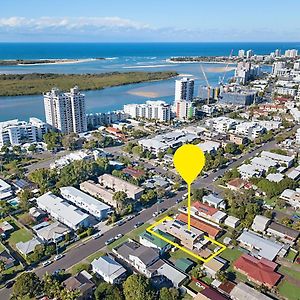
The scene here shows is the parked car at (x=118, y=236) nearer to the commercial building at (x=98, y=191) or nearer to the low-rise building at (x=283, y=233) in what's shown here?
the commercial building at (x=98, y=191)

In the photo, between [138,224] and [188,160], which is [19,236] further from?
[188,160]

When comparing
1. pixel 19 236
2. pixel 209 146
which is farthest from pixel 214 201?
pixel 19 236

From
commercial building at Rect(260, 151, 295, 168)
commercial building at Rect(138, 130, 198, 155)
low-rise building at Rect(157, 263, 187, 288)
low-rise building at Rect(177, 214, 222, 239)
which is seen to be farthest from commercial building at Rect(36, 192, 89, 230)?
commercial building at Rect(260, 151, 295, 168)

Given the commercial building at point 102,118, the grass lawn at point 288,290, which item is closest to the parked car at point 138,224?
the grass lawn at point 288,290

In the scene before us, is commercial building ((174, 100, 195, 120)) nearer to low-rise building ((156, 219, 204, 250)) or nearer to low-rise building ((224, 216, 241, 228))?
low-rise building ((224, 216, 241, 228))

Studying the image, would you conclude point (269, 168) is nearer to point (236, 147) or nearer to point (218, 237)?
point (236, 147)

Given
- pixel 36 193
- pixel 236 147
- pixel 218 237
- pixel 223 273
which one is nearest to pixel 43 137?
pixel 36 193

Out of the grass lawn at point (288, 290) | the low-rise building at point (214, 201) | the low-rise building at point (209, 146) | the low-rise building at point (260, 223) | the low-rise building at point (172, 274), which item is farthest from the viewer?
the low-rise building at point (209, 146)
